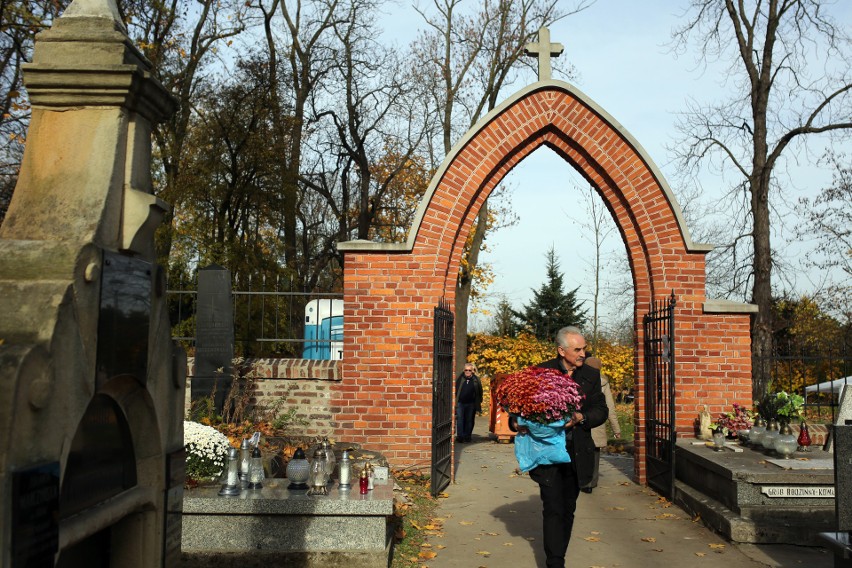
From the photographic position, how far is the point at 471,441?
57.8ft

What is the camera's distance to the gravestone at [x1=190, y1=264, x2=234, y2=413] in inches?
429

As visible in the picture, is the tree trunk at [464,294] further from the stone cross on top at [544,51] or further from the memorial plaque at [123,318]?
the memorial plaque at [123,318]

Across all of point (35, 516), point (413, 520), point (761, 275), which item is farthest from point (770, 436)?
point (761, 275)

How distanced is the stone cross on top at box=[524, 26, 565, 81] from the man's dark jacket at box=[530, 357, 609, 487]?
579cm

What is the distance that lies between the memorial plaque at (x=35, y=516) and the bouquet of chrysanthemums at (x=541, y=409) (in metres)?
4.22

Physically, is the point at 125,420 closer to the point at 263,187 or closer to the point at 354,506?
the point at 354,506

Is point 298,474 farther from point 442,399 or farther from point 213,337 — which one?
point 213,337

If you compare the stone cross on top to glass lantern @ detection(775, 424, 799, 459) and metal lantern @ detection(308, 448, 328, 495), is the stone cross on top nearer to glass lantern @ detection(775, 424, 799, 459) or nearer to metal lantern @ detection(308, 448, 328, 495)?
glass lantern @ detection(775, 424, 799, 459)

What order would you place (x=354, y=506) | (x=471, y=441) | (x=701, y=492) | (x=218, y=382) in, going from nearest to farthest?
(x=354, y=506)
(x=701, y=492)
(x=218, y=382)
(x=471, y=441)

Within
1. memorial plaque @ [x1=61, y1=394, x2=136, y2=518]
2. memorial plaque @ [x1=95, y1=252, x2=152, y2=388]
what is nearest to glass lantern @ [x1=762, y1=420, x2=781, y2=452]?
memorial plaque @ [x1=61, y1=394, x2=136, y2=518]

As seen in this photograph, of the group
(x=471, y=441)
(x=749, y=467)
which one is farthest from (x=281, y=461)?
(x=471, y=441)

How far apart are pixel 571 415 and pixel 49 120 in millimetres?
4502

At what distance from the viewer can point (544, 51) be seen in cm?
1151

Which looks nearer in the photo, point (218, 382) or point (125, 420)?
point (125, 420)
